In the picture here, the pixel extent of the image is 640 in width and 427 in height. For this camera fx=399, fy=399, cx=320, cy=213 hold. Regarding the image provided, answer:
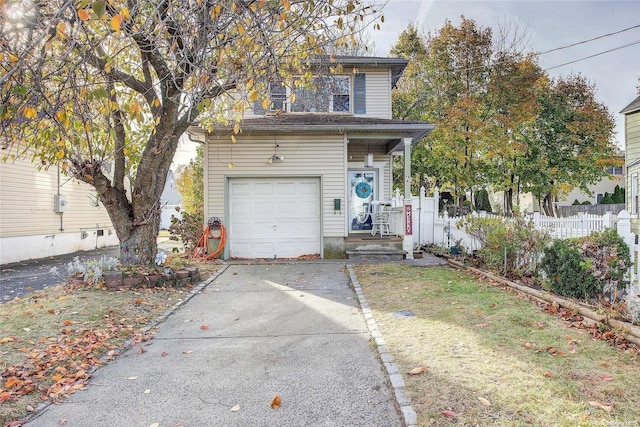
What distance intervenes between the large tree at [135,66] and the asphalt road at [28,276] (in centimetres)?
210

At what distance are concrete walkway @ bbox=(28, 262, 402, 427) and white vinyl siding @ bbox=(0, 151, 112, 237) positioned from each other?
6963 mm

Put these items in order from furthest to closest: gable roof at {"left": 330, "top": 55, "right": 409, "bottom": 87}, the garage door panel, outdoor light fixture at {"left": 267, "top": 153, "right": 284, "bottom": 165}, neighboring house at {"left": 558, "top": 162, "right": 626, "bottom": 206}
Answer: neighboring house at {"left": 558, "top": 162, "right": 626, "bottom": 206}, gable roof at {"left": 330, "top": 55, "right": 409, "bottom": 87}, the garage door panel, outdoor light fixture at {"left": 267, "top": 153, "right": 284, "bottom": 165}

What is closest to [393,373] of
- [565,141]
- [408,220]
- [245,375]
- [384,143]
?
[245,375]

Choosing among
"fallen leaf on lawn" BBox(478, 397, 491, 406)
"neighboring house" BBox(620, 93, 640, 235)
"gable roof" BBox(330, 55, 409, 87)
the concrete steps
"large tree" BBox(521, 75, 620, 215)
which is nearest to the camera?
"fallen leaf on lawn" BBox(478, 397, 491, 406)

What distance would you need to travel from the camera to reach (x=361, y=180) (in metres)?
13.9

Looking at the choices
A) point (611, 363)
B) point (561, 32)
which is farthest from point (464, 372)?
point (561, 32)

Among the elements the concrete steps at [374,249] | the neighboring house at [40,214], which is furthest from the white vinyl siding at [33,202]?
the concrete steps at [374,249]

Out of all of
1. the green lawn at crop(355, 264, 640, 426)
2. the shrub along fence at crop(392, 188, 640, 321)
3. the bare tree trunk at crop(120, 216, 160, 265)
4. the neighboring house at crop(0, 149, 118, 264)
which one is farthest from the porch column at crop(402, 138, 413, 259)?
the neighboring house at crop(0, 149, 118, 264)

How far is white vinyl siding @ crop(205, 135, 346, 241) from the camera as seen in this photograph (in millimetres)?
11805

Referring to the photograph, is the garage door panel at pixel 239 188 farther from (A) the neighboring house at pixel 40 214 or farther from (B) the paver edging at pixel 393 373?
(B) the paver edging at pixel 393 373

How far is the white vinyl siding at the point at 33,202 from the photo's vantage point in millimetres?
11812

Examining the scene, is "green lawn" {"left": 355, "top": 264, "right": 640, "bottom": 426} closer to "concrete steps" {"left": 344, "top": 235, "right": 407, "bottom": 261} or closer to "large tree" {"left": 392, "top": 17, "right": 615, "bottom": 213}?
"concrete steps" {"left": 344, "top": 235, "right": 407, "bottom": 261}

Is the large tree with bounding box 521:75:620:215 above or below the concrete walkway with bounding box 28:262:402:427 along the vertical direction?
above

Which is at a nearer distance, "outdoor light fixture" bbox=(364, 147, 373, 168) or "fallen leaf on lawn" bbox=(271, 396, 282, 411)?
"fallen leaf on lawn" bbox=(271, 396, 282, 411)
